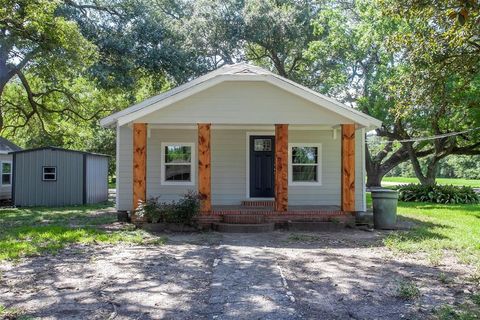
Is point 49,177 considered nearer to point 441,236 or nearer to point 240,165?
point 240,165

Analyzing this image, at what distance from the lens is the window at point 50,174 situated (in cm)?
1903

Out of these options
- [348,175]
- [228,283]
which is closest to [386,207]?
[348,175]

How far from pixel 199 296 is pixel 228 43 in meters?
21.9

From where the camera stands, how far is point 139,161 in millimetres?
11336

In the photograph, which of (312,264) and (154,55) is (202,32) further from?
(312,264)

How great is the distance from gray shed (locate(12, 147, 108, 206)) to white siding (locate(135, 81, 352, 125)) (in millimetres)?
9009

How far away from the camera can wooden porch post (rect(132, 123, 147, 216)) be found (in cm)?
1134

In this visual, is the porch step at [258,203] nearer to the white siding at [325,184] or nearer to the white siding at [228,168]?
the white siding at [228,168]

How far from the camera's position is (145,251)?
8406 mm

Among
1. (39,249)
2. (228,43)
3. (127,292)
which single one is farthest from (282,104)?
(228,43)

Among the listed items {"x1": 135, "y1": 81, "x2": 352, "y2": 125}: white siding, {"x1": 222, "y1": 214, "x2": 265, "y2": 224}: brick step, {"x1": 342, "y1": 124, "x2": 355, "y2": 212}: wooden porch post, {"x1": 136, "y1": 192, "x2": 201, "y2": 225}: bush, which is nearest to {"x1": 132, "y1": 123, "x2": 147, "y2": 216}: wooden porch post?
{"x1": 135, "y1": 81, "x2": 352, "y2": 125}: white siding

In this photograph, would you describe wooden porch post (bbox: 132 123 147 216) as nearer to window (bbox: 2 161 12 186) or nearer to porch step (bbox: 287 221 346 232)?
porch step (bbox: 287 221 346 232)

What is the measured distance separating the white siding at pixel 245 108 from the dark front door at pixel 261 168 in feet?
7.72

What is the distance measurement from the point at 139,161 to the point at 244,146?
371 cm
